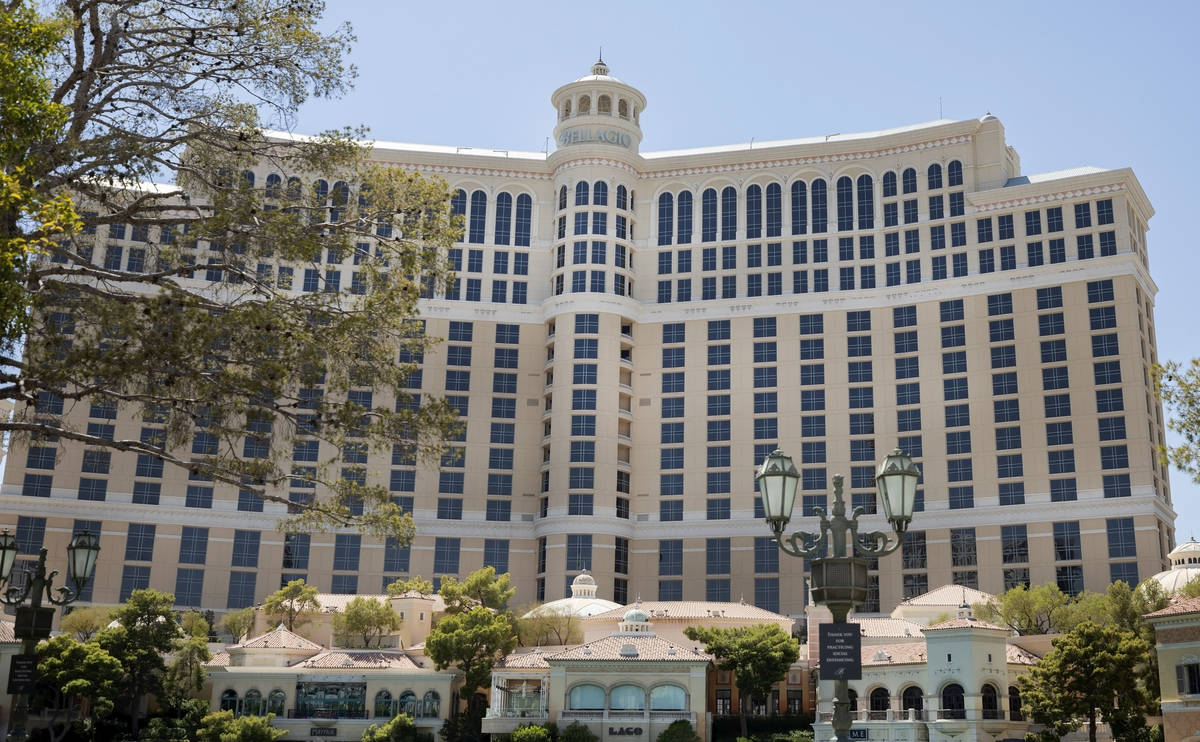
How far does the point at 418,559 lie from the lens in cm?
11288

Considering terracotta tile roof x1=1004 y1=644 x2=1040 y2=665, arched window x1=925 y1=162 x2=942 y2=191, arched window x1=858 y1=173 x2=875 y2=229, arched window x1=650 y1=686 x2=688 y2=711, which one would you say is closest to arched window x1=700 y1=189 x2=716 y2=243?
arched window x1=858 y1=173 x2=875 y2=229

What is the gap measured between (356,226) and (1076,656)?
175 ft

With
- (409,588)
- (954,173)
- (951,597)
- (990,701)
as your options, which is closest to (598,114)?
(954,173)

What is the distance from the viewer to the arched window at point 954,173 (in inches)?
4525

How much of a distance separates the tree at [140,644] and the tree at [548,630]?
25814mm

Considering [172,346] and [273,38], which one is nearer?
[172,346]

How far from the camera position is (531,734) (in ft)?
253

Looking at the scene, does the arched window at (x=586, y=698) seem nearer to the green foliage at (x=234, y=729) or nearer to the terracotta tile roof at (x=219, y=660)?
the green foliage at (x=234, y=729)

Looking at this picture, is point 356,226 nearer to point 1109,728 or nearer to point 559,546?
point 1109,728

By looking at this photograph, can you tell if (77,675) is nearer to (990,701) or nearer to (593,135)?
(990,701)

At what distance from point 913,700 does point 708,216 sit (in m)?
60.4

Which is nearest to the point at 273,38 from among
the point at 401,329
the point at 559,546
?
the point at 401,329

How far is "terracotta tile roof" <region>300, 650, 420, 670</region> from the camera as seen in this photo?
3477 inches

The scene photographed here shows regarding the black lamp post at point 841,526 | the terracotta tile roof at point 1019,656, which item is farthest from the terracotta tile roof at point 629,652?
the black lamp post at point 841,526
